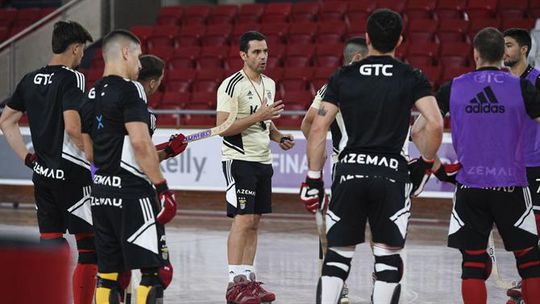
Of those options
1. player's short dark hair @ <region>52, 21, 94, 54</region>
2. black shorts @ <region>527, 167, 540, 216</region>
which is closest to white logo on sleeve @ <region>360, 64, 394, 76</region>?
player's short dark hair @ <region>52, 21, 94, 54</region>

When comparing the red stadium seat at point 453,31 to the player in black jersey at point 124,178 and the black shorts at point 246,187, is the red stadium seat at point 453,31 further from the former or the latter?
the player in black jersey at point 124,178

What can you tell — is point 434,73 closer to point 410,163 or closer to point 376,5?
point 376,5

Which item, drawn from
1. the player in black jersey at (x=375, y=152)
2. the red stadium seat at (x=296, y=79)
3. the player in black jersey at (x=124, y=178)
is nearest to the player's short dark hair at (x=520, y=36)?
the player in black jersey at (x=375, y=152)

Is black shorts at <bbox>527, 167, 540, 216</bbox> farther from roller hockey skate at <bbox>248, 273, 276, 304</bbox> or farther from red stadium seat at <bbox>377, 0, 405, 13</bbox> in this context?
red stadium seat at <bbox>377, 0, 405, 13</bbox>

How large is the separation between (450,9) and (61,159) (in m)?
11.8

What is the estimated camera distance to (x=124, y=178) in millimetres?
5246

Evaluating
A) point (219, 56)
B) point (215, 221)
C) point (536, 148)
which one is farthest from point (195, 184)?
point (536, 148)

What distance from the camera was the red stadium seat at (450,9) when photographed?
16734mm

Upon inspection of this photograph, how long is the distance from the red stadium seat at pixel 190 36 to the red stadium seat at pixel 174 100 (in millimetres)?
1950

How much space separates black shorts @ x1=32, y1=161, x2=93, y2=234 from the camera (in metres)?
6.22

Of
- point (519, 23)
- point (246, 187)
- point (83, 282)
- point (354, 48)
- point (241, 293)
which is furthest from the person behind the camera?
point (519, 23)

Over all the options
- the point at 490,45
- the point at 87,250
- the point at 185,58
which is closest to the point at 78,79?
the point at 87,250

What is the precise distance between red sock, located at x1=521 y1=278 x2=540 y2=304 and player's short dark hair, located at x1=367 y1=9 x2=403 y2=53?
6.02ft

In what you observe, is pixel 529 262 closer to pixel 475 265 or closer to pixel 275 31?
pixel 475 265
